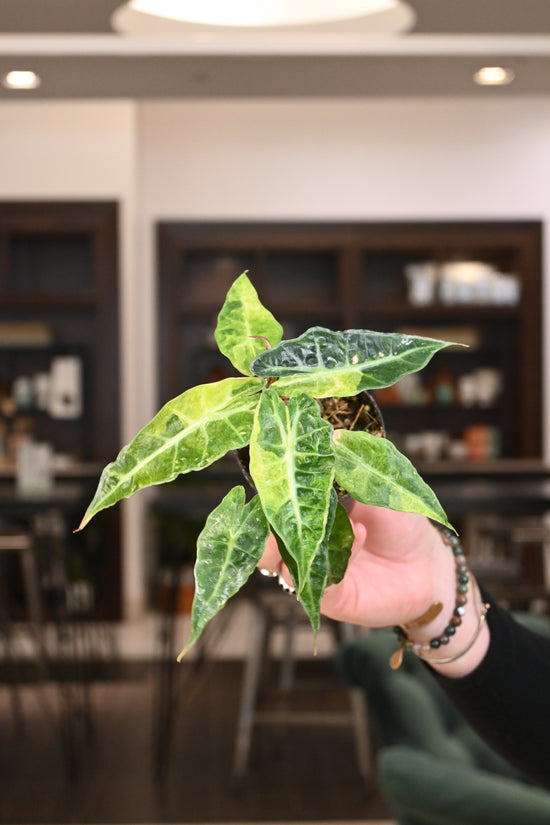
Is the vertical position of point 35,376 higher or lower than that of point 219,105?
lower

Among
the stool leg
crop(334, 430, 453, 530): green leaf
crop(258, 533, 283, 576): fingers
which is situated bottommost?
the stool leg

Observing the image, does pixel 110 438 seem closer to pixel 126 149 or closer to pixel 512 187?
pixel 126 149

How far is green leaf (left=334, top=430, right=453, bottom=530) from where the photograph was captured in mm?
494

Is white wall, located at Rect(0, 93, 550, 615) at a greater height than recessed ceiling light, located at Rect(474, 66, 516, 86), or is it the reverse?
white wall, located at Rect(0, 93, 550, 615)

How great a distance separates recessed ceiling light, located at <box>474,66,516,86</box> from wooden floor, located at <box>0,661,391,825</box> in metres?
2.63

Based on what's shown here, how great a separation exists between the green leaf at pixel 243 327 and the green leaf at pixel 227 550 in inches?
3.4

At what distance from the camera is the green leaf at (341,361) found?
50 cm

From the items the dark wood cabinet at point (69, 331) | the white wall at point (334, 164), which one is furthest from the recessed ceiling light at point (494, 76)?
the white wall at point (334, 164)

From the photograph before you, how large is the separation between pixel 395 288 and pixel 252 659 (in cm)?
404

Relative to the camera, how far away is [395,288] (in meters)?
6.98

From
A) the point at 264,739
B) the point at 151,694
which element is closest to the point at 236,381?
the point at 264,739

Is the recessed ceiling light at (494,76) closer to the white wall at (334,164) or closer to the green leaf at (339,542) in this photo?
the green leaf at (339,542)

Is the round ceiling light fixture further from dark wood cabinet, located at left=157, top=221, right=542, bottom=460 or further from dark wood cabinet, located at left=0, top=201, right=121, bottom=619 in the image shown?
dark wood cabinet, located at left=157, top=221, right=542, bottom=460

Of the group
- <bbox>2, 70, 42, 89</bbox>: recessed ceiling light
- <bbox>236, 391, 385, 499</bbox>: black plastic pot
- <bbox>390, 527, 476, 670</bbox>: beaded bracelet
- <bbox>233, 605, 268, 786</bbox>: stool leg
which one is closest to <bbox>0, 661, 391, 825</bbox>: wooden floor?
<bbox>233, 605, 268, 786</bbox>: stool leg
